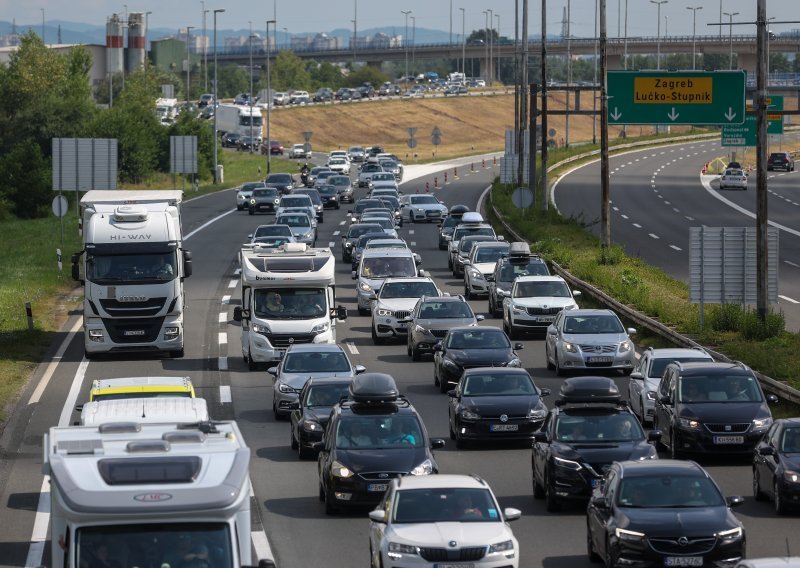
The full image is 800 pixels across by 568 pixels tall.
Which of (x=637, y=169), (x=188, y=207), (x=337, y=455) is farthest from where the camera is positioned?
(x=637, y=169)

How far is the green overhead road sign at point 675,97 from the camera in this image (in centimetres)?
5359

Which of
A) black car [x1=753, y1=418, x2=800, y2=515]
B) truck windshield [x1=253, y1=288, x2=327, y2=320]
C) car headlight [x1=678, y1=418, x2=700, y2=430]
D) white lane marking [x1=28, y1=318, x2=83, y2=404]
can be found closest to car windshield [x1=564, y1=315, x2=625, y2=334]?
truck windshield [x1=253, y1=288, x2=327, y2=320]

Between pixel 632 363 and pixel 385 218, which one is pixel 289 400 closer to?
pixel 632 363

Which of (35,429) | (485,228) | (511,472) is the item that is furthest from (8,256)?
(511,472)

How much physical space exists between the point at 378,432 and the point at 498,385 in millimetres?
5594

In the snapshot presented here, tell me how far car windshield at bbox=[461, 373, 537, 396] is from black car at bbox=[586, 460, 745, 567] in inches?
335

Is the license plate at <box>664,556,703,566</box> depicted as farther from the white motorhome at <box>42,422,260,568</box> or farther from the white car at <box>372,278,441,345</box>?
the white car at <box>372,278,441,345</box>

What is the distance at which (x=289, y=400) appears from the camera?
97.6 feet

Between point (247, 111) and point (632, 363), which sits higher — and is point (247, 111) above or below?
above

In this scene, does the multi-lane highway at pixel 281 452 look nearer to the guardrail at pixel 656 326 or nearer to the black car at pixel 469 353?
the black car at pixel 469 353

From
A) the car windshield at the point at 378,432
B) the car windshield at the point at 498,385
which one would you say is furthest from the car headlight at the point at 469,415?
the car windshield at the point at 378,432

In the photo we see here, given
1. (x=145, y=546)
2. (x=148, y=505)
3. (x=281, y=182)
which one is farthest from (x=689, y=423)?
(x=281, y=182)

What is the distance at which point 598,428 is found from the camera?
22.3 meters

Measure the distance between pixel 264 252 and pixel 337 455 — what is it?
55.4ft
